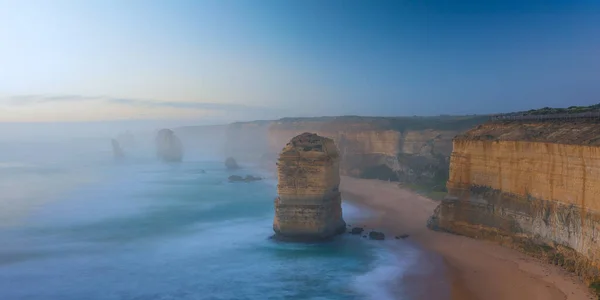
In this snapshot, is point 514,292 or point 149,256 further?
point 149,256

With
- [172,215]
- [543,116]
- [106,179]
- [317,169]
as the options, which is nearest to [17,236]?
[172,215]

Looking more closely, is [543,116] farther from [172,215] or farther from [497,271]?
[172,215]

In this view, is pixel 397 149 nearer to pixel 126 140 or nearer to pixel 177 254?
pixel 177 254

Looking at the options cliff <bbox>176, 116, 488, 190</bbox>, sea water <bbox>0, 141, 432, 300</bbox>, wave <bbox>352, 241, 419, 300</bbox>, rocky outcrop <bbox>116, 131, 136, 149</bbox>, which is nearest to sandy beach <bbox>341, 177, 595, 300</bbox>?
wave <bbox>352, 241, 419, 300</bbox>

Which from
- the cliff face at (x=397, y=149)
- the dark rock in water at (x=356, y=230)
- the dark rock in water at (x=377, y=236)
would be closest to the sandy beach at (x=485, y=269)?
the dark rock in water at (x=377, y=236)

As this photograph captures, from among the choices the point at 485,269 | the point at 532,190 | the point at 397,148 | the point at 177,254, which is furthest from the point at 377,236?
the point at 397,148

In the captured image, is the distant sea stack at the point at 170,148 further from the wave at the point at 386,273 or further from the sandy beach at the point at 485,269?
the wave at the point at 386,273

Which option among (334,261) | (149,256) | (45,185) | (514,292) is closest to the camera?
(514,292)

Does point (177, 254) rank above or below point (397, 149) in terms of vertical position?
below
